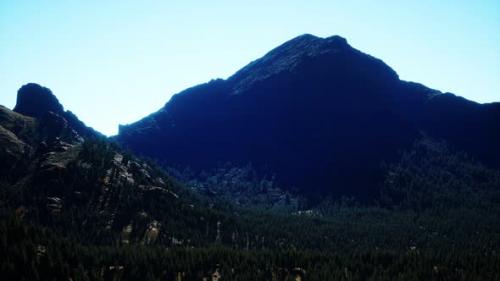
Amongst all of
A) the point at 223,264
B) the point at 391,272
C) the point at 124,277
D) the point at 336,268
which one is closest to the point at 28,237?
the point at 124,277

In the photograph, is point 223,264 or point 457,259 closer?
point 223,264

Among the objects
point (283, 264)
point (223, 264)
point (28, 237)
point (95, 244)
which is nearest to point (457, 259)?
point (283, 264)

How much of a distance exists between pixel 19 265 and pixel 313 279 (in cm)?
8265

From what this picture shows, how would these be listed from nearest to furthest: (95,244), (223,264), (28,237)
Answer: (28,237) < (223,264) < (95,244)

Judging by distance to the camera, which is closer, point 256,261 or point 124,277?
point 124,277

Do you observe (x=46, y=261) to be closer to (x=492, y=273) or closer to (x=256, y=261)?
(x=256, y=261)

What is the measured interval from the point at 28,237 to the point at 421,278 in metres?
124

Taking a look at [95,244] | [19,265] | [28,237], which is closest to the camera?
[19,265]

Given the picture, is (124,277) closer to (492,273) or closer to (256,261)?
(256,261)

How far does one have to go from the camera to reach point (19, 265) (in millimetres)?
139250

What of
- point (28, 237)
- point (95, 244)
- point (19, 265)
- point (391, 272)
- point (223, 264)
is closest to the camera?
point (19, 265)

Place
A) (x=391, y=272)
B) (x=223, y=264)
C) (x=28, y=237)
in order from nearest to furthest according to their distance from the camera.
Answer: (x=28, y=237), (x=223, y=264), (x=391, y=272)

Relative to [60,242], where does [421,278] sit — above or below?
below

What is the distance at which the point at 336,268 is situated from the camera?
17738 cm
